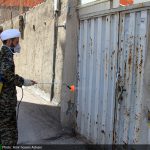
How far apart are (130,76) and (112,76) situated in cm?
58

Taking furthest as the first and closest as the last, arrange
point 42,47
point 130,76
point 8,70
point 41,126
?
point 42,47 < point 41,126 < point 8,70 < point 130,76

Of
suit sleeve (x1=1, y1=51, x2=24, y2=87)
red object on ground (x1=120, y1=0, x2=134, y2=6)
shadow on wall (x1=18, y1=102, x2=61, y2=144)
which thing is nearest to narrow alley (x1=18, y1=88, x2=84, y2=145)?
shadow on wall (x1=18, y1=102, x2=61, y2=144)

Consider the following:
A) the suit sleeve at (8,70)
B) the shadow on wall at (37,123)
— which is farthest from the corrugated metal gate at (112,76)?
the suit sleeve at (8,70)

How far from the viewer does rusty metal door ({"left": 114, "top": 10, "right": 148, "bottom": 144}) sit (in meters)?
4.93

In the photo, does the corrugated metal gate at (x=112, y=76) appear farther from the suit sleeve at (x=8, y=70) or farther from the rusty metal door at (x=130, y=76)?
the suit sleeve at (x=8, y=70)

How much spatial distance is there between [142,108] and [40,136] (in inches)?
111

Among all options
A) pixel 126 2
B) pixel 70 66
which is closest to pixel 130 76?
pixel 126 2

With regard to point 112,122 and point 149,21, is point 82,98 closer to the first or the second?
point 112,122

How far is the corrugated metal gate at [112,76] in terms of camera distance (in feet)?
16.5

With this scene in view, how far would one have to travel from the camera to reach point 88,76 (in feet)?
21.9

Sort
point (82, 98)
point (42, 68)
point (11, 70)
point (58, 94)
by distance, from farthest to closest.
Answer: point (42, 68) → point (58, 94) → point (82, 98) → point (11, 70)

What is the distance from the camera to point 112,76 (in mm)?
5734

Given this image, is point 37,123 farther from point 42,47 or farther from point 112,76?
point 42,47

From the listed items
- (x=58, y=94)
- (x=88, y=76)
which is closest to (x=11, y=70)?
(x=88, y=76)
